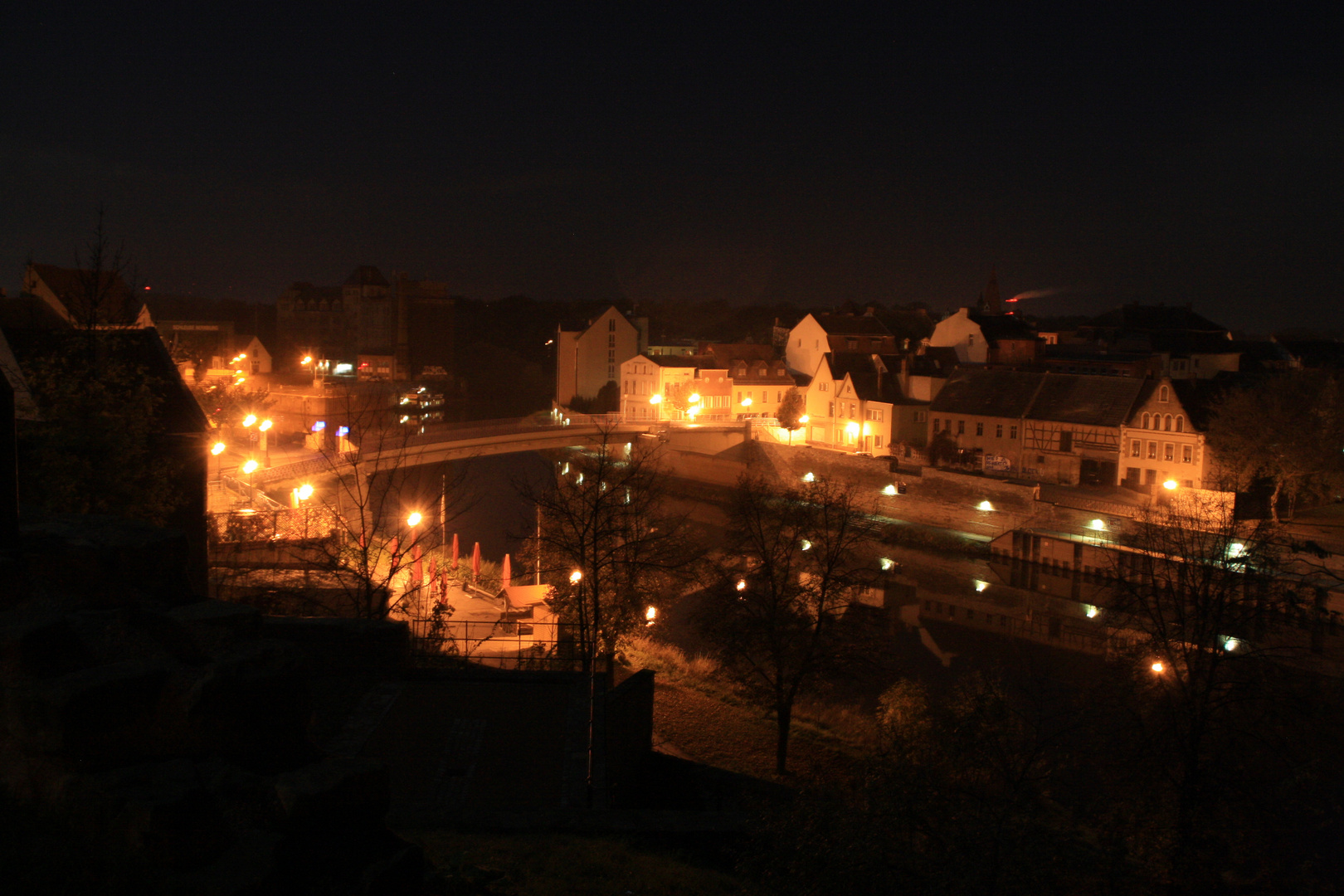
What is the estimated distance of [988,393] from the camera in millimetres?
36906

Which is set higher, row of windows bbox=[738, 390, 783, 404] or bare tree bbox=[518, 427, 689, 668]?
row of windows bbox=[738, 390, 783, 404]

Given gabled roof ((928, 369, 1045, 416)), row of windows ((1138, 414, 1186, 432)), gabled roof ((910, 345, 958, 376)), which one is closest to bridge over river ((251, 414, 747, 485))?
gabled roof ((910, 345, 958, 376))

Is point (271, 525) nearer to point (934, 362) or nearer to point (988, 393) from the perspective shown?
point (988, 393)

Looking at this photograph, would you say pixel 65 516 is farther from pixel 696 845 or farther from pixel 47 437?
pixel 47 437

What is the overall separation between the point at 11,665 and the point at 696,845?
4.72 metres

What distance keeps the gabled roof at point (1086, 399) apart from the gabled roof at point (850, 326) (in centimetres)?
1580

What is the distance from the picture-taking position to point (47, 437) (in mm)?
10234

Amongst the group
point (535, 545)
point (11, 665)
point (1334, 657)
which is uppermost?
point (11, 665)

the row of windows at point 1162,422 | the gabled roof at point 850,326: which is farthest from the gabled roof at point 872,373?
the row of windows at point 1162,422

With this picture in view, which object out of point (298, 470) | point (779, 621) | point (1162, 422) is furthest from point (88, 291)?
point (1162, 422)

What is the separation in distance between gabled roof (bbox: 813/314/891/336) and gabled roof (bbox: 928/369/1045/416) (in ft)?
39.3

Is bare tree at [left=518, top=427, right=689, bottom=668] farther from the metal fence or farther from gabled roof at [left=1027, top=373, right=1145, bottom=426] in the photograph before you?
gabled roof at [left=1027, top=373, right=1145, bottom=426]

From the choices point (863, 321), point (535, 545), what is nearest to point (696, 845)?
point (535, 545)

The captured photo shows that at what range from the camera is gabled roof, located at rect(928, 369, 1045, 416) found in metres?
35.6
